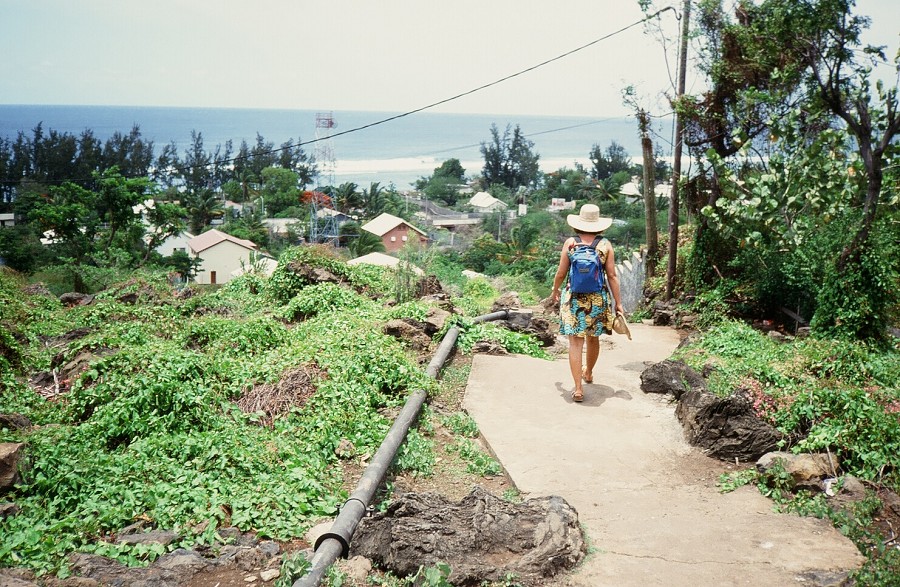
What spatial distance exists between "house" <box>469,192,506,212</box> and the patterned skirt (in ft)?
310

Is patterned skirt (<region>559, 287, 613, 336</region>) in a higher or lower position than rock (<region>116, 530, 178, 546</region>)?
higher

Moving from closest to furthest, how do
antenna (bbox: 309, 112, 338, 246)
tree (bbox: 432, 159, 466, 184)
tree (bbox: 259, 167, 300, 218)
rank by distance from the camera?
antenna (bbox: 309, 112, 338, 246), tree (bbox: 259, 167, 300, 218), tree (bbox: 432, 159, 466, 184)

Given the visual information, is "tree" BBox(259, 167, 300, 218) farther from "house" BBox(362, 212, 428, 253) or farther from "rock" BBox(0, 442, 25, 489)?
"rock" BBox(0, 442, 25, 489)

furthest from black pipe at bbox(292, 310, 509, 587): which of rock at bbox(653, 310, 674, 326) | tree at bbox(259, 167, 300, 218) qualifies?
tree at bbox(259, 167, 300, 218)

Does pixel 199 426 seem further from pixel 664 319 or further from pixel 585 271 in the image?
pixel 664 319

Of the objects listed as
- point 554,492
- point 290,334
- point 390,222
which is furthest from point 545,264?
point 554,492

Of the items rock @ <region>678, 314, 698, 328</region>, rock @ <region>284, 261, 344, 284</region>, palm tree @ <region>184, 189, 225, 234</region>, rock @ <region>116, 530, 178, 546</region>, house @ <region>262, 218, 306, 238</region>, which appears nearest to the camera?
rock @ <region>116, 530, 178, 546</region>

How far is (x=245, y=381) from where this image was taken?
6.78 meters

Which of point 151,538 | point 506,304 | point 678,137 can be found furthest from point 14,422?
point 678,137

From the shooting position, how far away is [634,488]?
5.20 meters

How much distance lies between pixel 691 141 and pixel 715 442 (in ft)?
27.5

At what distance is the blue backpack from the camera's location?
6.92m

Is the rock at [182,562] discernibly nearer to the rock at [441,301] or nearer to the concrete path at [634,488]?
the concrete path at [634,488]

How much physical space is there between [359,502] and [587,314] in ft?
10.4
